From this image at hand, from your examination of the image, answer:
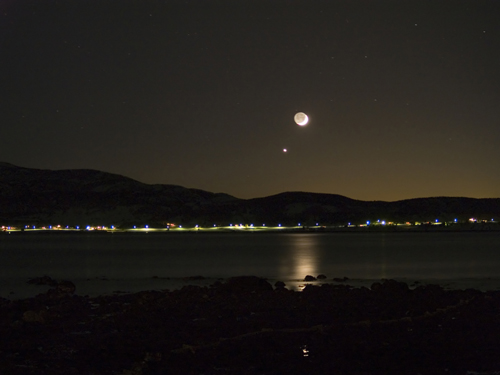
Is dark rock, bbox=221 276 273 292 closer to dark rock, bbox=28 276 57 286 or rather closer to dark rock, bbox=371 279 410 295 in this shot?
dark rock, bbox=371 279 410 295

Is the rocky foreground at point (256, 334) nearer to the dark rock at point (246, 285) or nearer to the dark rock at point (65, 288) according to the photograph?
the dark rock at point (65, 288)

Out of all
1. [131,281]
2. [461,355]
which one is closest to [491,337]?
[461,355]

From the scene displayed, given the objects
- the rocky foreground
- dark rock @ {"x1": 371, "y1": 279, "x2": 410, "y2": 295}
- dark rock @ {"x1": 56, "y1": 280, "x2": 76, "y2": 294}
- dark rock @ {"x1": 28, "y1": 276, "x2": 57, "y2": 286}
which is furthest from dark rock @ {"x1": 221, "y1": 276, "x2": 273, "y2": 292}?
dark rock @ {"x1": 28, "y1": 276, "x2": 57, "y2": 286}

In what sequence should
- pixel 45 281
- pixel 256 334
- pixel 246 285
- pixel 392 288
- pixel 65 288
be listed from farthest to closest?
1. pixel 45 281
2. pixel 246 285
3. pixel 65 288
4. pixel 392 288
5. pixel 256 334

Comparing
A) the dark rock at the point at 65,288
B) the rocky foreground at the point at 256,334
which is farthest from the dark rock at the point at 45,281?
the rocky foreground at the point at 256,334

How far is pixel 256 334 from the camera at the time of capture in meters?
15.2

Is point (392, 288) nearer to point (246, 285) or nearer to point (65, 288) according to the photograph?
point (246, 285)

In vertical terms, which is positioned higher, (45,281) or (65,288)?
(65,288)

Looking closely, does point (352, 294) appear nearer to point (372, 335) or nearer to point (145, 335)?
point (372, 335)

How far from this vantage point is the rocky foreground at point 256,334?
12273 mm

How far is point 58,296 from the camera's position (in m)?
22.7

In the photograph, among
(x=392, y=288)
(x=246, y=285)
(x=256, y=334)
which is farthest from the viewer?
(x=246, y=285)

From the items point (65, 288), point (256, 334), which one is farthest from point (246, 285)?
point (256, 334)

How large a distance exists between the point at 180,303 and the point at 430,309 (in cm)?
757
